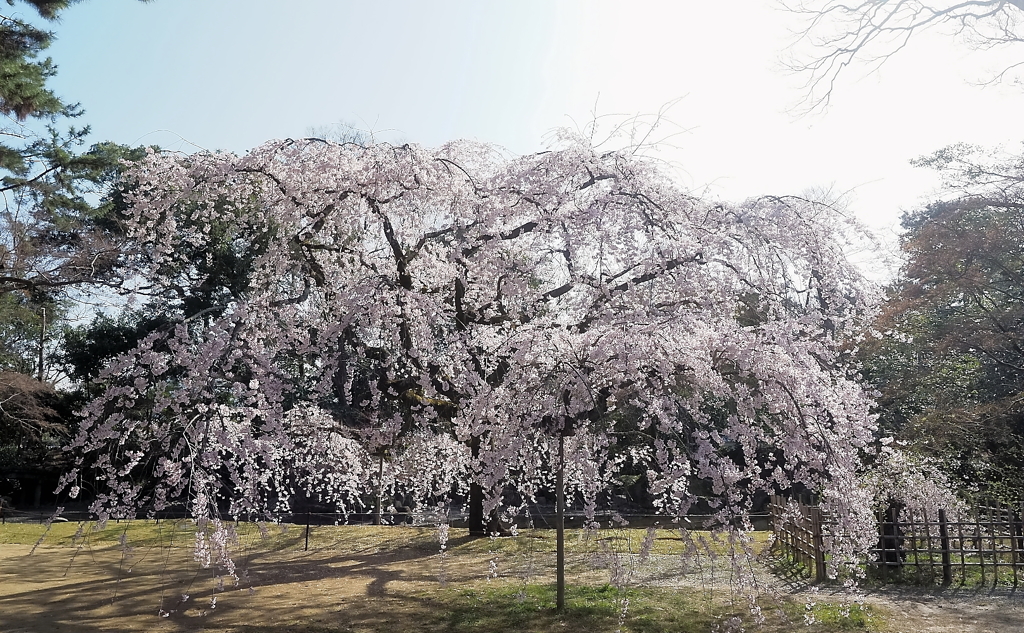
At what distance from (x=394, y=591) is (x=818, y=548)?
5.86 m

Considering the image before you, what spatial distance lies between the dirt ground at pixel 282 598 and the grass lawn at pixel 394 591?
27 millimetres

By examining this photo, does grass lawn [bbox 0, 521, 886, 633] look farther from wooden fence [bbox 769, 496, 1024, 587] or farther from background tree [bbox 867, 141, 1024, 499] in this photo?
background tree [bbox 867, 141, 1024, 499]

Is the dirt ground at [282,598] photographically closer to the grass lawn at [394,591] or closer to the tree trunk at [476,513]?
the grass lawn at [394,591]

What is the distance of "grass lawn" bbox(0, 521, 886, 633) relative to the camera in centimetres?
777

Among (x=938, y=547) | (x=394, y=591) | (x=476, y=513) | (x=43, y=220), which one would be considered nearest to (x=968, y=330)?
(x=938, y=547)

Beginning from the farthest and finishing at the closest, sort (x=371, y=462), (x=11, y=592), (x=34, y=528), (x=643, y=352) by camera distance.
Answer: (x=34, y=528), (x=371, y=462), (x=11, y=592), (x=643, y=352)

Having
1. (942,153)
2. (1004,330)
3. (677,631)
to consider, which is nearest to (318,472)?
(677,631)

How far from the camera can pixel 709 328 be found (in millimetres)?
6746

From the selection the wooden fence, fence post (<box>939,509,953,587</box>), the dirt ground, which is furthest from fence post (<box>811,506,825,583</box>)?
fence post (<box>939,509,953,587</box>)

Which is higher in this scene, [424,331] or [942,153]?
[942,153]

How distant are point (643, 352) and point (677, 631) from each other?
3224 millimetres

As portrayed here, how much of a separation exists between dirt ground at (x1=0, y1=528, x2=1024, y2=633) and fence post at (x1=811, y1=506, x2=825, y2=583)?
0.66 meters

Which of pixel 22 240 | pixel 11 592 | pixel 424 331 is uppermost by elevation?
pixel 22 240

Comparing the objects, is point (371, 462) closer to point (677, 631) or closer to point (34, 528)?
point (677, 631)
